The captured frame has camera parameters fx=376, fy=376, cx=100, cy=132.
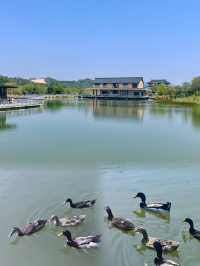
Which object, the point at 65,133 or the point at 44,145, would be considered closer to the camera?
the point at 44,145

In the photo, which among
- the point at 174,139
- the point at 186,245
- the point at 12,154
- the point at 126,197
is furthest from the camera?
the point at 174,139

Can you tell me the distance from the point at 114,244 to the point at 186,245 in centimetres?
122

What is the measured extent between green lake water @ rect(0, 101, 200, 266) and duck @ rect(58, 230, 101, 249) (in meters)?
0.10

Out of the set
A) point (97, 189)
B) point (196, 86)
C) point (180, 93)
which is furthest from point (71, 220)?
point (180, 93)

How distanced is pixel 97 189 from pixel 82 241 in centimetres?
330

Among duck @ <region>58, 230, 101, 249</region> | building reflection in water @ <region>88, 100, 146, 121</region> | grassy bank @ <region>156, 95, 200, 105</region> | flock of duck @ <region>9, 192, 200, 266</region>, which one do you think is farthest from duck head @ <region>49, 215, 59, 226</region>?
grassy bank @ <region>156, 95, 200, 105</region>

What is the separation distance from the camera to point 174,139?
19016mm

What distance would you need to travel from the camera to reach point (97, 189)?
31.0 feet

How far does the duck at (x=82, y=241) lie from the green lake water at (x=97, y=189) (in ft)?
0.32

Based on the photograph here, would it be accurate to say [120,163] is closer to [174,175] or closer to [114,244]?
[174,175]

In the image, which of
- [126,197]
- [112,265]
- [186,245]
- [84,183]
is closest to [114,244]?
[112,265]

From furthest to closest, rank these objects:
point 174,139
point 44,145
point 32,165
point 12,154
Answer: point 174,139
point 44,145
point 12,154
point 32,165

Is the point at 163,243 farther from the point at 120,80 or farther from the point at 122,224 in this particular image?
the point at 120,80

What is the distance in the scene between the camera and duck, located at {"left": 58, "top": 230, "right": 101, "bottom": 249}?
20.1 feet
